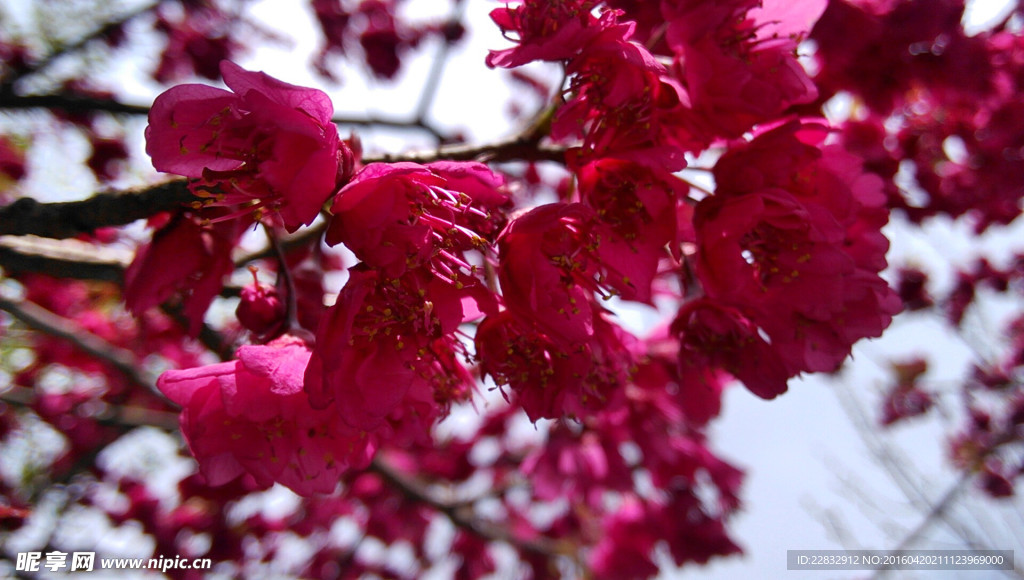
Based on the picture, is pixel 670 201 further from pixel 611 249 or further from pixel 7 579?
pixel 7 579

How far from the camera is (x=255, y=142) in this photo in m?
0.76

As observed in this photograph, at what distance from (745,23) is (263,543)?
3.65m

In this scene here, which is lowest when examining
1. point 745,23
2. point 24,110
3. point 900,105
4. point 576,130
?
point 900,105

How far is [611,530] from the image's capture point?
3070 millimetres

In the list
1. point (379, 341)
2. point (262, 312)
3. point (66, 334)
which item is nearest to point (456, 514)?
point (66, 334)

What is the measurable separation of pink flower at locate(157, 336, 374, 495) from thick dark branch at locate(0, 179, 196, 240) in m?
0.30

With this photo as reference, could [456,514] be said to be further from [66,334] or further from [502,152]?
[502,152]

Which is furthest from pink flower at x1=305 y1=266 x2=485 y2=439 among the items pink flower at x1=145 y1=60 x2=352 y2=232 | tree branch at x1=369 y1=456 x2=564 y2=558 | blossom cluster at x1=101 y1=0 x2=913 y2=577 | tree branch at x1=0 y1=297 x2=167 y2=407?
tree branch at x1=369 y1=456 x2=564 y2=558

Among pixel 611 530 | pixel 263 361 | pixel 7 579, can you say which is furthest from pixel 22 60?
pixel 611 530

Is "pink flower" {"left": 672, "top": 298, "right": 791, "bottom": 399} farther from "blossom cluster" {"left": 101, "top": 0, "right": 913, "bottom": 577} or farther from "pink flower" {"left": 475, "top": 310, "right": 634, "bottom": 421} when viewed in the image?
"pink flower" {"left": 475, "top": 310, "right": 634, "bottom": 421}

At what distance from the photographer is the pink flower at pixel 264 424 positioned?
0.81 metres

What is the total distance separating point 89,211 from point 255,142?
424 mm

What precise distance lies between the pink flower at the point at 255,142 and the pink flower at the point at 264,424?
0.23 m

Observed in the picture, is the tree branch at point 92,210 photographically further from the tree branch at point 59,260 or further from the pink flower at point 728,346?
the pink flower at point 728,346
